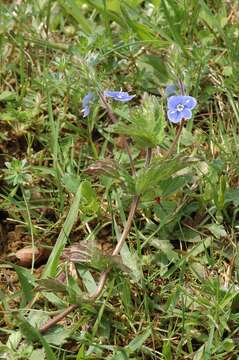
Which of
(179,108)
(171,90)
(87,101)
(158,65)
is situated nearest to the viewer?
(179,108)

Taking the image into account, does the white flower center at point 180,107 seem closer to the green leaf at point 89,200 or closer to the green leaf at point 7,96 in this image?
the green leaf at point 89,200

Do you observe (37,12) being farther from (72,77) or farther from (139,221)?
(139,221)

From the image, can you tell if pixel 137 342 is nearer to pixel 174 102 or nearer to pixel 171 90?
pixel 174 102

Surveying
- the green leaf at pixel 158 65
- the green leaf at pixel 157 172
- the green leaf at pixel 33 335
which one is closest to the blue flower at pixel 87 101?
the green leaf at pixel 157 172

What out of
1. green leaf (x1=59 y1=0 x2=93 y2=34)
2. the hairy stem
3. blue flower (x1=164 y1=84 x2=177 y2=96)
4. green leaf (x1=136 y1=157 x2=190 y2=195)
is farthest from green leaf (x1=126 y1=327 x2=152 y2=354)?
green leaf (x1=59 y1=0 x2=93 y2=34)

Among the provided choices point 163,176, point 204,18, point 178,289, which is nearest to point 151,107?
point 163,176

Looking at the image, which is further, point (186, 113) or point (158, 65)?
point (158, 65)

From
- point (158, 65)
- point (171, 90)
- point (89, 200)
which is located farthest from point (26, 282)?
point (158, 65)
